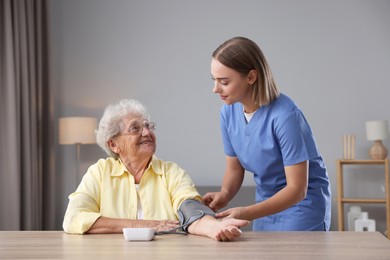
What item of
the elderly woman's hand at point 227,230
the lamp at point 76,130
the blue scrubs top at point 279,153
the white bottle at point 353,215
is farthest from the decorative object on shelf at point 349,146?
the elderly woman's hand at point 227,230

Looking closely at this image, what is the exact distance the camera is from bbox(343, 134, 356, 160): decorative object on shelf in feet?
17.9

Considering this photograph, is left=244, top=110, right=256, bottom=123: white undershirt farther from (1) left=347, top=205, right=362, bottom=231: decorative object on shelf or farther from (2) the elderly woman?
(1) left=347, top=205, right=362, bottom=231: decorative object on shelf

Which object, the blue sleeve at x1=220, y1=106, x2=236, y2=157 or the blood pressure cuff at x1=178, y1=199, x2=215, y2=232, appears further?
the blue sleeve at x1=220, y1=106, x2=236, y2=157

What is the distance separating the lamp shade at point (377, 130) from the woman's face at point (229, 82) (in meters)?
3.22

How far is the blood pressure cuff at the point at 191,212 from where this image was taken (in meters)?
2.19

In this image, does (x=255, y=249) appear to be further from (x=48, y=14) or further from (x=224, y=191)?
(x=48, y=14)

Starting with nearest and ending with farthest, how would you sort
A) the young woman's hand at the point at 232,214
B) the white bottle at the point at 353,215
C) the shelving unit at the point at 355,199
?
the young woman's hand at the point at 232,214
the shelving unit at the point at 355,199
the white bottle at the point at 353,215

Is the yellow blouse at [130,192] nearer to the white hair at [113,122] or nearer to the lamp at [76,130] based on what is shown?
the white hair at [113,122]

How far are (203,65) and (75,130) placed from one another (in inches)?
49.2

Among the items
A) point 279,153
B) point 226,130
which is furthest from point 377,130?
point 279,153

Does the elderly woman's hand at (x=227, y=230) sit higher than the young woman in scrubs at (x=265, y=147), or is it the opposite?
the young woman in scrubs at (x=265, y=147)

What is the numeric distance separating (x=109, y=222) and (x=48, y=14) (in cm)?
369

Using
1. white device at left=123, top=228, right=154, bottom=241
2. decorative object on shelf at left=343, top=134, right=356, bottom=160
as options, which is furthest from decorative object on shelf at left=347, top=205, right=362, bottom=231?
white device at left=123, top=228, right=154, bottom=241

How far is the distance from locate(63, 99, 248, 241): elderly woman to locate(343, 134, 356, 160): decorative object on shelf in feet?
10.3
